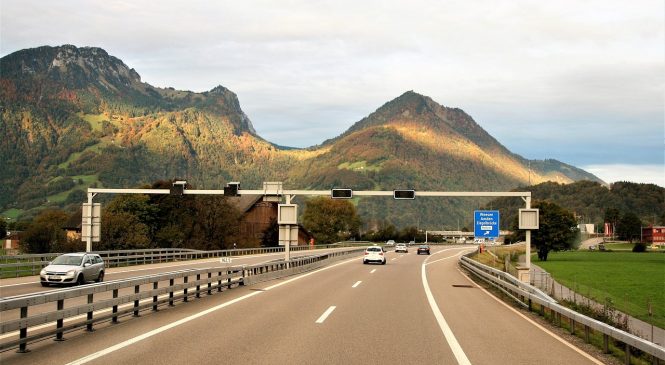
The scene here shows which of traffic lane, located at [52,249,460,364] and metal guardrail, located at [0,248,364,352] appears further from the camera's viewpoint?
metal guardrail, located at [0,248,364,352]

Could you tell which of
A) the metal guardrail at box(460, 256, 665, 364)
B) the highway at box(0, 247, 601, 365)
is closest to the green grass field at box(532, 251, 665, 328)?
the metal guardrail at box(460, 256, 665, 364)

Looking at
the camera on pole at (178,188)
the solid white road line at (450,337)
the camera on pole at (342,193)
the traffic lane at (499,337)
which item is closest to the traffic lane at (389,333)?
the solid white road line at (450,337)

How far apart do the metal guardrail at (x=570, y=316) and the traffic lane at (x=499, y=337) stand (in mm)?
564

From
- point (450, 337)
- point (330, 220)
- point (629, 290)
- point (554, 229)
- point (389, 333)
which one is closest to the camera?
point (450, 337)

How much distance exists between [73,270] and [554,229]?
7998cm

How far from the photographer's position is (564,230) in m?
92.7

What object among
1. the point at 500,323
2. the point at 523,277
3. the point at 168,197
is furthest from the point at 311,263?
the point at 168,197

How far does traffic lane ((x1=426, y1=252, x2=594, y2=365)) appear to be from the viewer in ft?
33.8

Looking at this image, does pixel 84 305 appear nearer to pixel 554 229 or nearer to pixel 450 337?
pixel 450 337

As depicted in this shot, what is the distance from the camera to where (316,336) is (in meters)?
12.0

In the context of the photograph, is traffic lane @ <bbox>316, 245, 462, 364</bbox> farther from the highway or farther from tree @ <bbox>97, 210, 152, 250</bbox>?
tree @ <bbox>97, 210, 152, 250</bbox>

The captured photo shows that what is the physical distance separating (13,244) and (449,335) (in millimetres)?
130362

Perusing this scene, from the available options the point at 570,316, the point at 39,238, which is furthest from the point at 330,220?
the point at 570,316

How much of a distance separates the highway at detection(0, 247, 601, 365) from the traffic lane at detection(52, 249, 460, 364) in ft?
0.06
